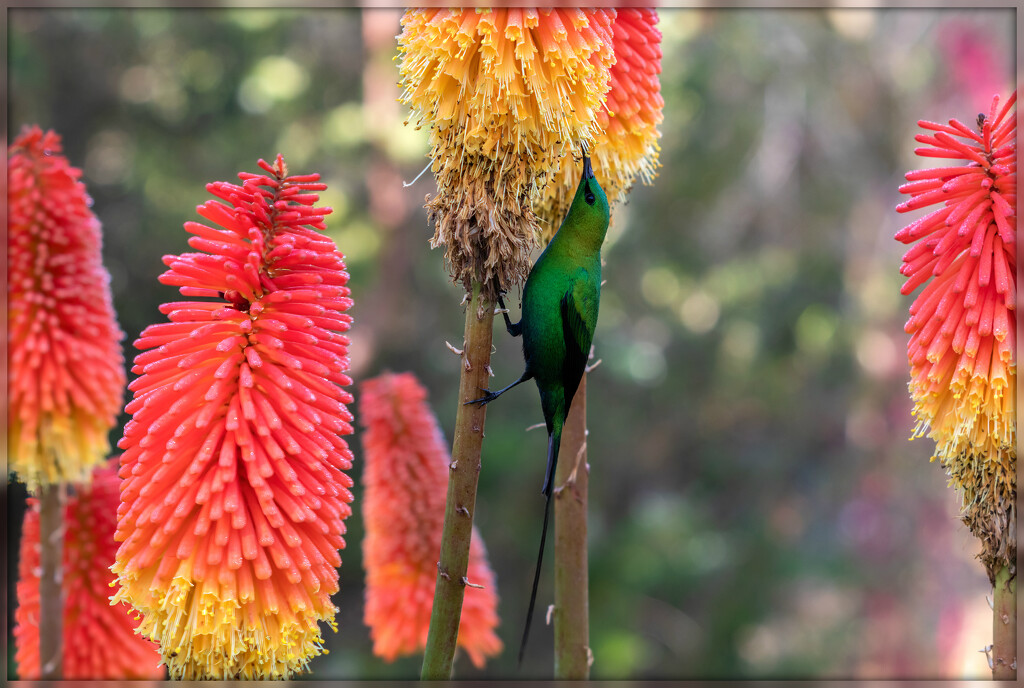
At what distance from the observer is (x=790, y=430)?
13.5 m

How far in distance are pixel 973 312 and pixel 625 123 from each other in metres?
1.31

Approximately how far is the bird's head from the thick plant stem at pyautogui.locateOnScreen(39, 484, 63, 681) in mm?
2023

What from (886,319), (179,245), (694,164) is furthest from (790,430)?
(179,245)

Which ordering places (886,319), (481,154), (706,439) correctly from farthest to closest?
(706,439)
(886,319)
(481,154)

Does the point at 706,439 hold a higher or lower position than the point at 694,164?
lower

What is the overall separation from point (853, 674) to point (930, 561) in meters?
2.00

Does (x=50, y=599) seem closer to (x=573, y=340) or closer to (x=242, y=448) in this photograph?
(x=242, y=448)

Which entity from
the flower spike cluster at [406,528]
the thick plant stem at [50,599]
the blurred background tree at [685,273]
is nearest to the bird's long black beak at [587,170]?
the flower spike cluster at [406,528]

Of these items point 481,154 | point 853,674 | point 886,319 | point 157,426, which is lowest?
point 853,674

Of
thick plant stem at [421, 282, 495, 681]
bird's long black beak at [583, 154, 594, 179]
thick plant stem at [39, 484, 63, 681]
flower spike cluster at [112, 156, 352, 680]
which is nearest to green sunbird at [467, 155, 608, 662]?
bird's long black beak at [583, 154, 594, 179]

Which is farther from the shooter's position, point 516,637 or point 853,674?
point 516,637

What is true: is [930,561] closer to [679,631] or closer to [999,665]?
[679,631]

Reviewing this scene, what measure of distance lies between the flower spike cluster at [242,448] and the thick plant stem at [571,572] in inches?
36.2

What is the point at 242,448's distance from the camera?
2141 millimetres
